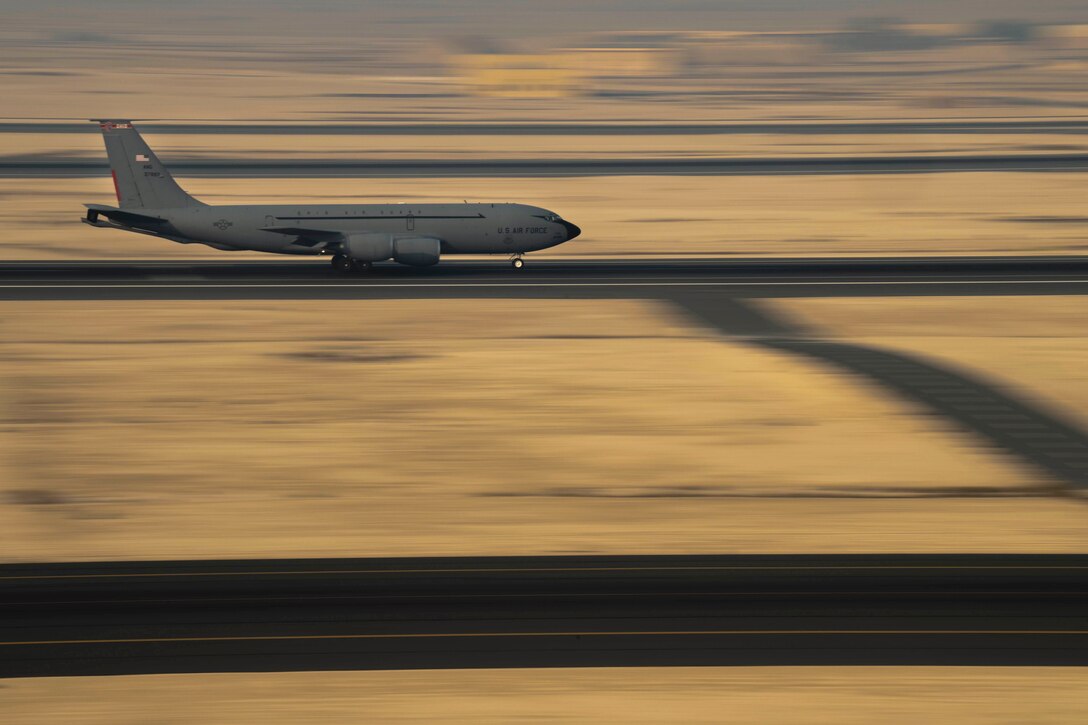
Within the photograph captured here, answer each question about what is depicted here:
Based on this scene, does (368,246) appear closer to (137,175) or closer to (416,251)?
(416,251)

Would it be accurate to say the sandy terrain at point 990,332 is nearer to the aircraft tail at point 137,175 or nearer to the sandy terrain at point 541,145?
the aircraft tail at point 137,175

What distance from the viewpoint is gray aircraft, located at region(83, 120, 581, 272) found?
255 ft

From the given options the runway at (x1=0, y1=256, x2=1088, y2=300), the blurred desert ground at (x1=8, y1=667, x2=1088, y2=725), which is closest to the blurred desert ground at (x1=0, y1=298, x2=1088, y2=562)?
the runway at (x1=0, y1=256, x2=1088, y2=300)

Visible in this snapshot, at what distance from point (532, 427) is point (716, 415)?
275 inches

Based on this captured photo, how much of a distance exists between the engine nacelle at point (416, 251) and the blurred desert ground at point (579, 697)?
Result: 168ft

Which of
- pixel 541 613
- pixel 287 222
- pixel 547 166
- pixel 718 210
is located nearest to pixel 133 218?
pixel 287 222

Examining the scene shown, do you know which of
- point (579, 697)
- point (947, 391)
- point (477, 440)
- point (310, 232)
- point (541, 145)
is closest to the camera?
point (579, 697)

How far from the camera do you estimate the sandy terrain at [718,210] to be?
300 feet

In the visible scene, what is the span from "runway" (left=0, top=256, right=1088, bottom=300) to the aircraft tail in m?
4.27

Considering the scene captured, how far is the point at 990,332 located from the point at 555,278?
82.7ft

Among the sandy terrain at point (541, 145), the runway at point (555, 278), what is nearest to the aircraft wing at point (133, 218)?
the runway at point (555, 278)

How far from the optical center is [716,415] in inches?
1980

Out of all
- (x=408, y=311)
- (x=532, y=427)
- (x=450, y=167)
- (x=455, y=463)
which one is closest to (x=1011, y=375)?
(x=532, y=427)

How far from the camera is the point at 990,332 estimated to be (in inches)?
2493
